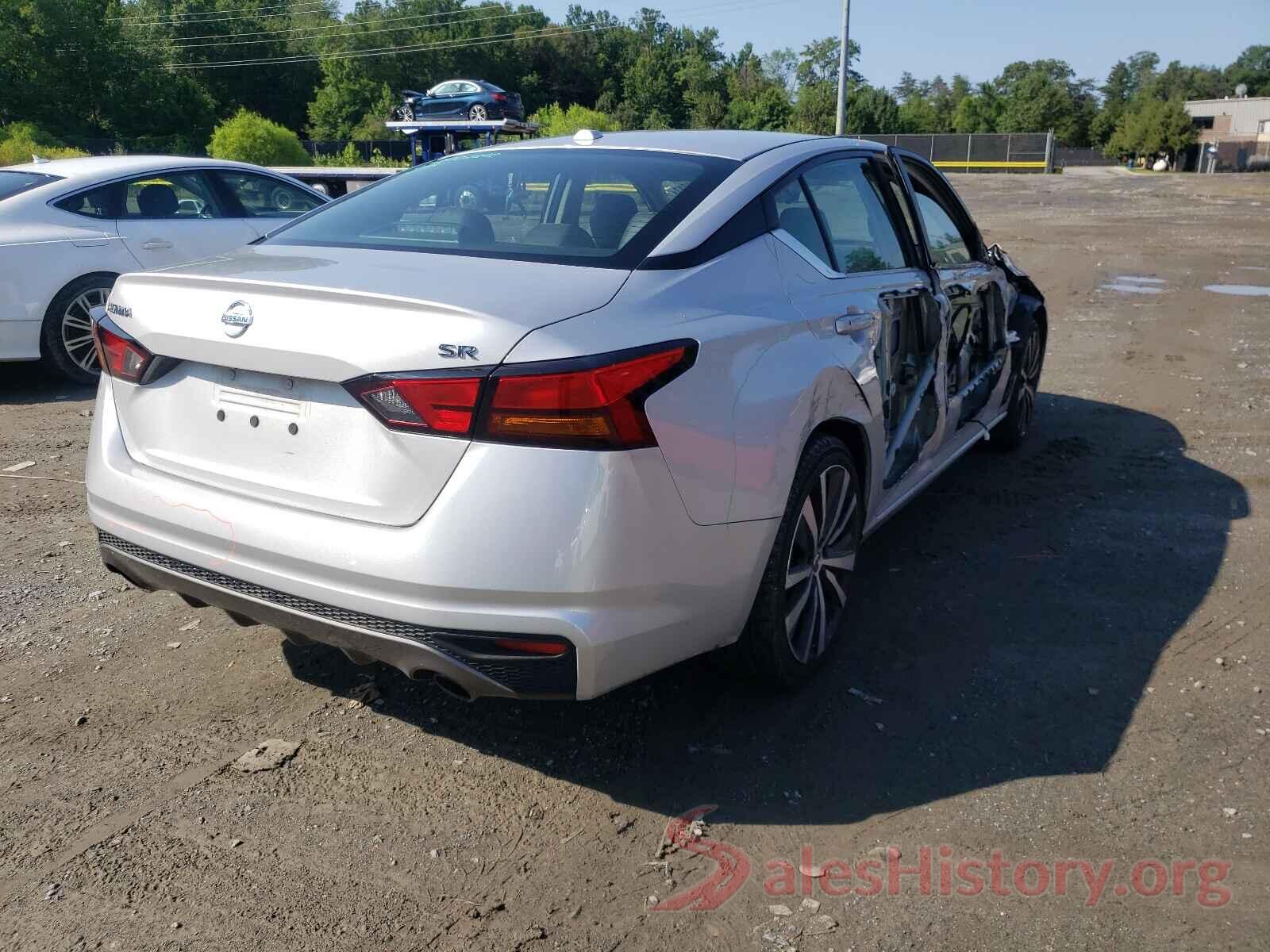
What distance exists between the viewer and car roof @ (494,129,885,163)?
3.67 meters

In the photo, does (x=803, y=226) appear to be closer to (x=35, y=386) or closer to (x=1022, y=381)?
(x=1022, y=381)

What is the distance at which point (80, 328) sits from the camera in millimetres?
7652

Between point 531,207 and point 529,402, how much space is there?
4.21ft

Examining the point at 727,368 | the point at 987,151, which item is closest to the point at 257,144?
the point at 727,368

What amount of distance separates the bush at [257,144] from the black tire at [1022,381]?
1481 inches

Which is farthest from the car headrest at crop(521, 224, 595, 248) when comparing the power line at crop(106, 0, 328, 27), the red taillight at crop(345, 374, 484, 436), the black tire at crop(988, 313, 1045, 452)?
the power line at crop(106, 0, 328, 27)

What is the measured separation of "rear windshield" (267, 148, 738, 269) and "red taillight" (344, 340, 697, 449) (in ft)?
1.50

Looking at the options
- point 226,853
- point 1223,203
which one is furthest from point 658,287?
point 1223,203

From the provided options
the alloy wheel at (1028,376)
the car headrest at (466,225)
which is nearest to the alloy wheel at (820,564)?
the car headrest at (466,225)

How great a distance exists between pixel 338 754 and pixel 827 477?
172cm

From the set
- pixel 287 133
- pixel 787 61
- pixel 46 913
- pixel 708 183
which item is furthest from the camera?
pixel 787 61

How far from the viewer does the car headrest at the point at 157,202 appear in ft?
26.4

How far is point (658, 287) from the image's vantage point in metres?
2.80

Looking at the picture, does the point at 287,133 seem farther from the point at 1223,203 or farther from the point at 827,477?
the point at 827,477
